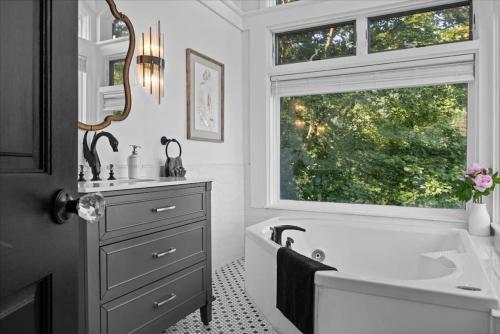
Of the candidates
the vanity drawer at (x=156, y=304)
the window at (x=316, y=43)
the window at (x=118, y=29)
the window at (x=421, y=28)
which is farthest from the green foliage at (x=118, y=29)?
the window at (x=421, y=28)

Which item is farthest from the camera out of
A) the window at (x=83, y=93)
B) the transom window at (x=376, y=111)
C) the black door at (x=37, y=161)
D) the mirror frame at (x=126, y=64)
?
the transom window at (x=376, y=111)

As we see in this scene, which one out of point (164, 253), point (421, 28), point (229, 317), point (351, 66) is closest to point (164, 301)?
point (164, 253)

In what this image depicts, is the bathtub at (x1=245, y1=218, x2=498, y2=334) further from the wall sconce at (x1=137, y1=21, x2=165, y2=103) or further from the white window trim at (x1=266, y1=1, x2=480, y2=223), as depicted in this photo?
the wall sconce at (x1=137, y1=21, x2=165, y2=103)

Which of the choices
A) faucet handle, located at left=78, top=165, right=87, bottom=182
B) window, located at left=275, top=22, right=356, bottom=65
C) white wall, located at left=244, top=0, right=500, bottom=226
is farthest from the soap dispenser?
window, located at left=275, top=22, right=356, bottom=65

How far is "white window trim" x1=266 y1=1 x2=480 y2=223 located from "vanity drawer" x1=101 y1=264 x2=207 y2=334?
1.81 meters

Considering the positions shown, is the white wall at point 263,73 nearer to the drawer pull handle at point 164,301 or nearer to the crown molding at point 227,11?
the crown molding at point 227,11

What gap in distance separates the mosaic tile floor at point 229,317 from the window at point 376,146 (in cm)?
137

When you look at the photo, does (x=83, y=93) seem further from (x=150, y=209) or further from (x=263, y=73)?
(x=263, y=73)

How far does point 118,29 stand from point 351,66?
7.21 ft

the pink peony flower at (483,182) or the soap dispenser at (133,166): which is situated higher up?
the soap dispenser at (133,166)

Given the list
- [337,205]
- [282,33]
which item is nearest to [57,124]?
[337,205]

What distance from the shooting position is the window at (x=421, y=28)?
323cm

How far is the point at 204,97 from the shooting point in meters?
3.39

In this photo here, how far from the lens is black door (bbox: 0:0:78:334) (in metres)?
0.58
